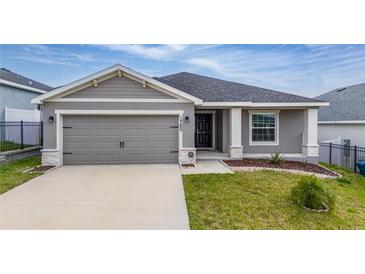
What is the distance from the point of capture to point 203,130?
13930 mm

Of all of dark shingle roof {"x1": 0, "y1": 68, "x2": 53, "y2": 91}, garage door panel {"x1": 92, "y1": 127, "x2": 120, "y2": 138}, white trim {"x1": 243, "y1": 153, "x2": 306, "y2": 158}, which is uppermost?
dark shingle roof {"x1": 0, "y1": 68, "x2": 53, "y2": 91}

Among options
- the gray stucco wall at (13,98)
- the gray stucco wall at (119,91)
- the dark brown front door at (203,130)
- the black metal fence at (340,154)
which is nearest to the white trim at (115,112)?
the gray stucco wall at (119,91)

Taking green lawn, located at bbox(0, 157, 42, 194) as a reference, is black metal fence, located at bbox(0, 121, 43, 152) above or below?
above

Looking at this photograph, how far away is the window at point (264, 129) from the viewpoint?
39.0 ft

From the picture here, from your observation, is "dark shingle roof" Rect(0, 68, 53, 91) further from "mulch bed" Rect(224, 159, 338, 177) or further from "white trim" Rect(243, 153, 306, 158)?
"white trim" Rect(243, 153, 306, 158)

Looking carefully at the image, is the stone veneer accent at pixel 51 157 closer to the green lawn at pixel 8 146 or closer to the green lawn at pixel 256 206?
the green lawn at pixel 8 146

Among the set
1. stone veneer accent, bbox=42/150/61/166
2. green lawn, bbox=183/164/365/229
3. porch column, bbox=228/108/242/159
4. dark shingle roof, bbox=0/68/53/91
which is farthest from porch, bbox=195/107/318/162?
dark shingle roof, bbox=0/68/53/91

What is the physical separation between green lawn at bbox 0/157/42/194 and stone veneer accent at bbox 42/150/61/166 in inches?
30.4

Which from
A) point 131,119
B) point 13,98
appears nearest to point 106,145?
point 131,119

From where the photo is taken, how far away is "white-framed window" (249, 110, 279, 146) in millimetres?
11875

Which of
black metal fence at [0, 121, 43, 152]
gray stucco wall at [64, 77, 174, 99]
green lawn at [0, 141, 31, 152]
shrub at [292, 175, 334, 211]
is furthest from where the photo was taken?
black metal fence at [0, 121, 43, 152]

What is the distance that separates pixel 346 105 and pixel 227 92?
10091 millimetres
